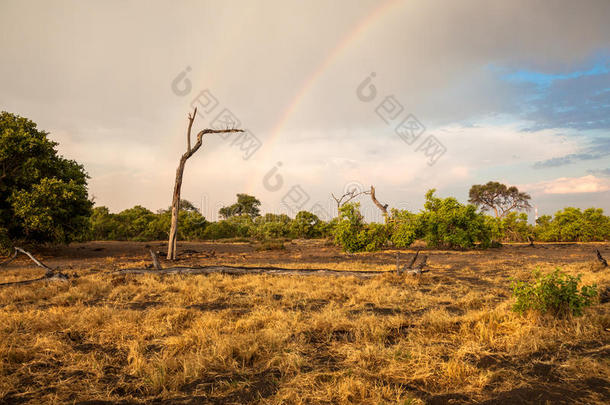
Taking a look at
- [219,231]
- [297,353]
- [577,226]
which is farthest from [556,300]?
[219,231]

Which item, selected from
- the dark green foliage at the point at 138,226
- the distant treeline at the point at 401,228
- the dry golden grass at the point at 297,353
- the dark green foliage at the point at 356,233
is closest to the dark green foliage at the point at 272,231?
the distant treeline at the point at 401,228

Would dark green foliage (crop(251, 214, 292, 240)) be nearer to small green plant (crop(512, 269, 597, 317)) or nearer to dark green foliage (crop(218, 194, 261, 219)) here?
dark green foliage (crop(218, 194, 261, 219))

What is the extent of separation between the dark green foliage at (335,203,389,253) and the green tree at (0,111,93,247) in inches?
695

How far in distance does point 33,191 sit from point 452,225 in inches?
1115

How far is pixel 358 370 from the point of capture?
434 centimetres

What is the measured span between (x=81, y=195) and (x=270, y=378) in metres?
22.0

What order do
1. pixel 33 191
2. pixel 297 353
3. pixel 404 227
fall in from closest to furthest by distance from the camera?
pixel 297 353 → pixel 33 191 → pixel 404 227

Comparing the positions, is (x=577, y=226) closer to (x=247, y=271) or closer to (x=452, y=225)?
(x=452, y=225)

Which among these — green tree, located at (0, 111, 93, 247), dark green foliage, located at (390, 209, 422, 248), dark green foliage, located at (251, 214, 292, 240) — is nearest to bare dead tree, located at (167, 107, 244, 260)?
green tree, located at (0, 111, 93, 247)

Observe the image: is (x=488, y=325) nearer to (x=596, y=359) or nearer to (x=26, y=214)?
(x=596, y=359)

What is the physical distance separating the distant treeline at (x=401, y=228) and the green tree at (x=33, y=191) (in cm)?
191

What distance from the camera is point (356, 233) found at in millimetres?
25016

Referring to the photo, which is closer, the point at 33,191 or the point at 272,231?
the point at 33,191

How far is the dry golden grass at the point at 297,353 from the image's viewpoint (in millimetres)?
3809
